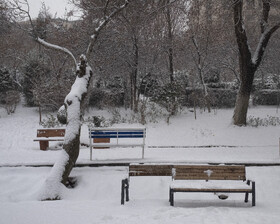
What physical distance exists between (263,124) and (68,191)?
11.1m

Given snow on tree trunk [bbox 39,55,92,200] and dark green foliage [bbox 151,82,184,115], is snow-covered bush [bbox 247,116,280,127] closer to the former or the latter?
dark green foliage [bbox 151,82,184,115]

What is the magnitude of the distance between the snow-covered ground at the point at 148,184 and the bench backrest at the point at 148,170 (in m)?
0.61

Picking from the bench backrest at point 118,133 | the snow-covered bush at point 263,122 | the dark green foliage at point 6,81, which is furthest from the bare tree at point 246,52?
the dark green foliage at point 6,81

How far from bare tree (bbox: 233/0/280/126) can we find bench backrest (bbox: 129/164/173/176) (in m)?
8.22

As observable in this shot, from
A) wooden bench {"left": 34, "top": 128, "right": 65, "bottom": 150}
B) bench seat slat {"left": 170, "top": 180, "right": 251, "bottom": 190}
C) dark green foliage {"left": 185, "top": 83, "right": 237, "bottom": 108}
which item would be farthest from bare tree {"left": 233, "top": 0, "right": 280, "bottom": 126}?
wooden bench {"left": 34, "top": 128, "right": 65, "bottom": 150}

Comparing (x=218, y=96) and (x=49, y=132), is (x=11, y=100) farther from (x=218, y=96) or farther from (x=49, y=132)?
(x=218, y=96)

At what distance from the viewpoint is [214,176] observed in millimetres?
6270

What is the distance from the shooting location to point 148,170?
643cm

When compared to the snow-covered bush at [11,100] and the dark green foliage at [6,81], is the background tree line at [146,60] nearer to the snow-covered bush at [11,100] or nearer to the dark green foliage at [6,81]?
the dark green foliage at [6,81]

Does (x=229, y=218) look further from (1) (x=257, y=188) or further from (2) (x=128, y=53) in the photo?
(2) (x=128, y=53)

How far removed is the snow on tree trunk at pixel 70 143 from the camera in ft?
21.5

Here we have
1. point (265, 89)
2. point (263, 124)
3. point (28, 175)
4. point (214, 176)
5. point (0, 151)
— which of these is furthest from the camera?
point (265, 89)

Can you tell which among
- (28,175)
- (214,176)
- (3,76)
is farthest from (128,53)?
(214,176)

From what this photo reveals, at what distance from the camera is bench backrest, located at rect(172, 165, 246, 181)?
20.5 ft
